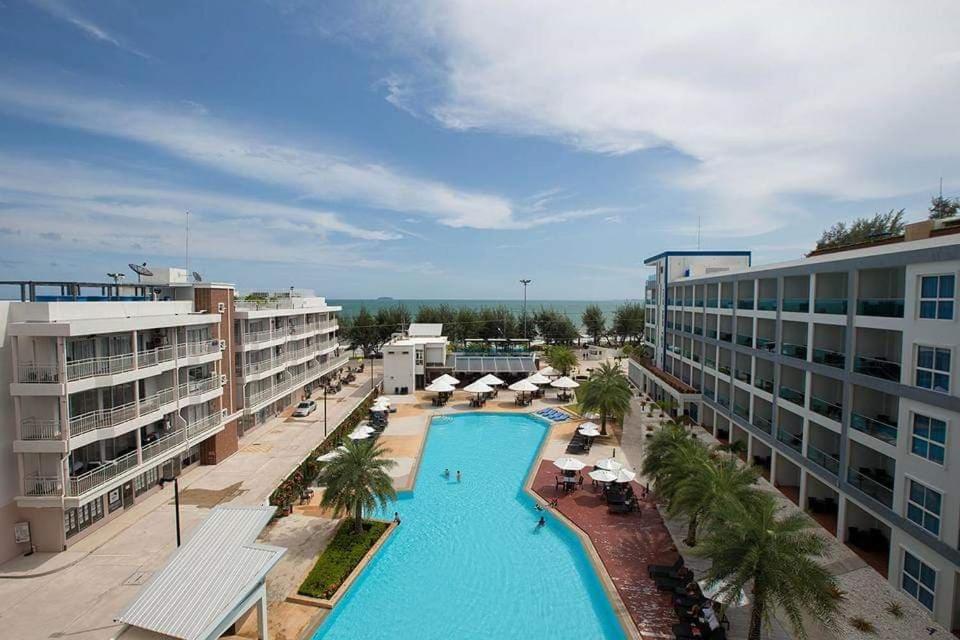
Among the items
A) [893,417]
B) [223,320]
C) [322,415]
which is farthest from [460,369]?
[893,417]

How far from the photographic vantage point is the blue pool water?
51.4 feet

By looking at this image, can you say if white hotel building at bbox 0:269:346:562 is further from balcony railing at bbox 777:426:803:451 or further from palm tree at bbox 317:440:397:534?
balcony railing at bbox 777:426:803:451

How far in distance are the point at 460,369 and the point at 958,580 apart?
1592 inches

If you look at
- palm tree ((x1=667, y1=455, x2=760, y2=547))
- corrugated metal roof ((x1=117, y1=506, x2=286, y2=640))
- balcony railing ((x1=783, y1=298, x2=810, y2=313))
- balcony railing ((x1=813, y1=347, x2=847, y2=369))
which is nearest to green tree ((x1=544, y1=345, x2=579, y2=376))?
balcony railing ((x1=783, y1=298, x2=810, y2=313))

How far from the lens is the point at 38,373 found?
60.9ft

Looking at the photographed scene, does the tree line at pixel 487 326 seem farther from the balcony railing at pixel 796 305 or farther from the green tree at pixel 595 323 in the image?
the balcony railing at pixel 796 305

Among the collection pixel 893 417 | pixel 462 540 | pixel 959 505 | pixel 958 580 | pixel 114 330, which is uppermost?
pixel 114 330

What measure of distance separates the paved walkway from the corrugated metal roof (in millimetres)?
3388

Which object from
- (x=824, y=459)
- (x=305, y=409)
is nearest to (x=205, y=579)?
(x=824, y=459)

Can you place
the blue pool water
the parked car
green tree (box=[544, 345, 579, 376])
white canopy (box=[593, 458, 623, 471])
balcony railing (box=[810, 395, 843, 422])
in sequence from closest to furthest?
the blue pool water
balcony railing (box=[810, 395, 843, 422])
white canopy (box=[593, 458, 623, 471])
the parked car
green tree (box=[544, 345, 579, 376])

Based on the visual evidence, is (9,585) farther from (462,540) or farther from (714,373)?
(714,373)

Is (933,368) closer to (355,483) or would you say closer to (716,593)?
(716,593)

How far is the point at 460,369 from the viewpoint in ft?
168

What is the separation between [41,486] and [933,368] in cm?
3130
